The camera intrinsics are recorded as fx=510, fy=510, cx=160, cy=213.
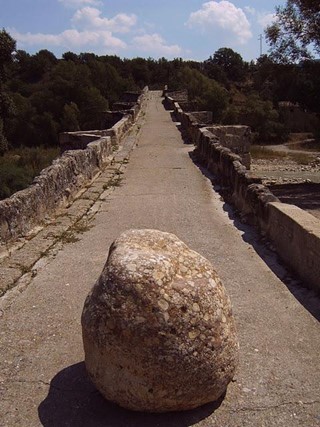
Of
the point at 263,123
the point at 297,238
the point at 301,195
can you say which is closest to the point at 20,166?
the point at 301,195

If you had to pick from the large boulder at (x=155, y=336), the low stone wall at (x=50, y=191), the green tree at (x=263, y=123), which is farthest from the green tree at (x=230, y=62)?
the large boulder at (x=155, y=336)

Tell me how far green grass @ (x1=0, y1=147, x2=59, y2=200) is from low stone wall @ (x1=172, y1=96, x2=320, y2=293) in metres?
9.42

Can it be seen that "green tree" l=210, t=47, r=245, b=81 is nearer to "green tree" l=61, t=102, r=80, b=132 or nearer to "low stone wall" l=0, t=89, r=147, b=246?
"green tree" l=61, t=102, r=80, b=132

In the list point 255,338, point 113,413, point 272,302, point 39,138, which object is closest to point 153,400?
point 113,413

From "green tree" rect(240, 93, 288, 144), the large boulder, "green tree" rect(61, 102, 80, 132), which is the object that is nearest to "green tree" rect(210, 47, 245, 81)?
"green tree" rect(240, 93, 288, 144)

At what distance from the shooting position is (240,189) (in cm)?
809

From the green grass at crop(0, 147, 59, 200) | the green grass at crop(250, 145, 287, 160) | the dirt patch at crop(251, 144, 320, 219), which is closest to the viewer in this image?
the dirt patch at crop(251, 144, 320, 219)

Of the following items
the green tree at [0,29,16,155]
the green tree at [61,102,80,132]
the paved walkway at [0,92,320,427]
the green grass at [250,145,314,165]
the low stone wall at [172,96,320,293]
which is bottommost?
the green grass at [250,145,314,165]

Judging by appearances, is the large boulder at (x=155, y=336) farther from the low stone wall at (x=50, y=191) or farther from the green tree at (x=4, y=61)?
the green tree at (x=4, y=61)

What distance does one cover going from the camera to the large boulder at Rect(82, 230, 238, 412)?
282 cm

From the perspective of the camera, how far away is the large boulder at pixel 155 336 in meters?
2.82

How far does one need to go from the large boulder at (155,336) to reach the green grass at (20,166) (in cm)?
1475

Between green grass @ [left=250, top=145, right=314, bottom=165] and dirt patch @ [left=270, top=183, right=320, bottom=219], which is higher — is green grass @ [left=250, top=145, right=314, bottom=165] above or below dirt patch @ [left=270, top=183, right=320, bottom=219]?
below

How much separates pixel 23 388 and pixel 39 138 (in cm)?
4184
